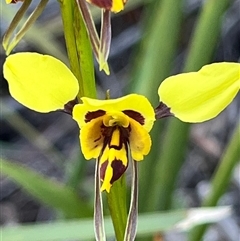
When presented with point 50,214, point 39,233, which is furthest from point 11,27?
point 50,214

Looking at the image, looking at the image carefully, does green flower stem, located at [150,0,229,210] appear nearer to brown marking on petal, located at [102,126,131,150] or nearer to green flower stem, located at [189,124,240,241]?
green flower stem, located at [189,124,240,241]

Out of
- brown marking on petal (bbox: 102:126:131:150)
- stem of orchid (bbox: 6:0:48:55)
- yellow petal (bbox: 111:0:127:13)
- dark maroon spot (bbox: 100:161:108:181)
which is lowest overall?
dark maroon spot (bbox: 100:161:108:181)

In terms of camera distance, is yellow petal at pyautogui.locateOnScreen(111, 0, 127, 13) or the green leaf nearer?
yellow petal at pyautogui.locateOnScreen(111, 0, 127, 13)

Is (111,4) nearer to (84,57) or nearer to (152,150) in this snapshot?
(84,57)

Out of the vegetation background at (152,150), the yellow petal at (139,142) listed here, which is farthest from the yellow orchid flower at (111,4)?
the vegetation background at (152,150)

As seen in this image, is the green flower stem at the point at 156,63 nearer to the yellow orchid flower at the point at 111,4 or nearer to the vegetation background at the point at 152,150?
the vegetation background at the point at 152,150

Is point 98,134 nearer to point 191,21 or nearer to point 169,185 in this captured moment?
point 169,185

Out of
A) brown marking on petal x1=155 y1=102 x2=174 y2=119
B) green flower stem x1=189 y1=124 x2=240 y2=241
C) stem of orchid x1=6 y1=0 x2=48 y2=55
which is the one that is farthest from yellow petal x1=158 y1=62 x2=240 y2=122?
green flower stem x1=189 y1=124 x2=240 y2=241
